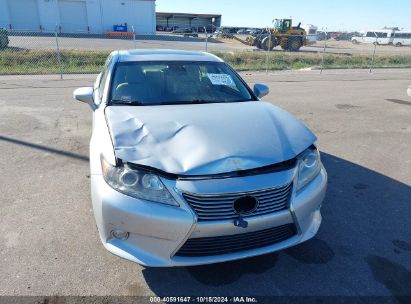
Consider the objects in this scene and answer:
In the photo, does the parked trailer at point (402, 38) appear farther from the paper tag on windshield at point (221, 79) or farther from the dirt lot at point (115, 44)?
the paper tag on windshield at point (221, 79)

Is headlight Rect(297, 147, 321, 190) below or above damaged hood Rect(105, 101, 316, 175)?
below

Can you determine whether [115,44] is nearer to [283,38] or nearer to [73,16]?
[283,38]

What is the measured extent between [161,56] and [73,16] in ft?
130

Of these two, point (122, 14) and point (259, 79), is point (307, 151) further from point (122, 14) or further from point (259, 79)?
point (122, 14)

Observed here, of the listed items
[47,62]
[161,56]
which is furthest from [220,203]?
[47,62]

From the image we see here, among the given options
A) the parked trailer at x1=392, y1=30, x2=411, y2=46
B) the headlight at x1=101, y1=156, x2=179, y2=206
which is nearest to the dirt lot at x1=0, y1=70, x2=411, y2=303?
the headlight at x1=101, y1=156, x2=179, y2=206

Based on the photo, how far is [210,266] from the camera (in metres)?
2.72

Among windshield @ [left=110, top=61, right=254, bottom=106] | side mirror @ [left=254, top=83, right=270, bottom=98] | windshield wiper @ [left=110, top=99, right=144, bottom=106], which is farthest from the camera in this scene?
side mirror @ [left=254, top=83, right=270, bottom=98]

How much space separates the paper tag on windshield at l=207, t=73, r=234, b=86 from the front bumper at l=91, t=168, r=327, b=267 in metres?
1.81

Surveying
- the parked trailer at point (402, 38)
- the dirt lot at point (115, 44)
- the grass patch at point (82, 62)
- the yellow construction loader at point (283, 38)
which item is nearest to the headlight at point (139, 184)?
the grass patch at point (82, 62)

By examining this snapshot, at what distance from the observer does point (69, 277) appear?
261 cm

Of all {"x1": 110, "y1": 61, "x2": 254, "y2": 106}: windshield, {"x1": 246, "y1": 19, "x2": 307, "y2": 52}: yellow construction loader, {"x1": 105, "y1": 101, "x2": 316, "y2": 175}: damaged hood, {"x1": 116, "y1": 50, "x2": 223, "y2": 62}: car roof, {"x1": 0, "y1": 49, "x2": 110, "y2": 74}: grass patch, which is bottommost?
{"x1": 0, "y1": 49, "x2": 110, "y2": 74}: grass patch

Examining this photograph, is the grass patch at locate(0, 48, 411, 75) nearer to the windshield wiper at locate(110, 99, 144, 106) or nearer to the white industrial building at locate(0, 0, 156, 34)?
the windshield wiper at locate(110, 99, 144, 106)

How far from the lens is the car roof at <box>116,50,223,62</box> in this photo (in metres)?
4.03
